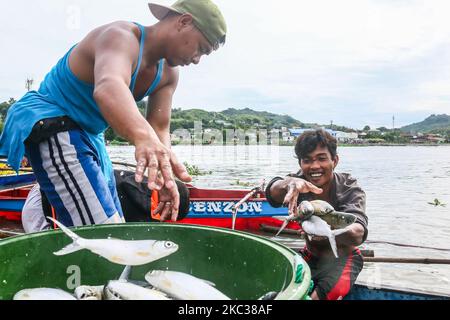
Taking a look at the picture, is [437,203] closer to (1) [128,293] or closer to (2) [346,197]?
(2) [346,197]

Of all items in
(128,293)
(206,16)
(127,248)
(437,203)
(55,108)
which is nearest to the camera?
(128,293)

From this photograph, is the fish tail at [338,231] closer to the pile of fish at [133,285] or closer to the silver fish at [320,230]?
the silver fish at [320,230]

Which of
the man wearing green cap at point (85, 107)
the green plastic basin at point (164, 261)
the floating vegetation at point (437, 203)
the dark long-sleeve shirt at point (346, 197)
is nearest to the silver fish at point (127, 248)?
the green plastic basin at point (164, 261)

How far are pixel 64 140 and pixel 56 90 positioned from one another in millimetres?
383

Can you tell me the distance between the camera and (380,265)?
300 inches

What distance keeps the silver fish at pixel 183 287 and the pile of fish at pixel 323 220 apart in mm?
1290

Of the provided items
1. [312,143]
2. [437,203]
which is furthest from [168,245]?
[437,203]

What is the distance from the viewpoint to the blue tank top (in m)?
2.48

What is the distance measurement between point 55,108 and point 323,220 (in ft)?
6.24

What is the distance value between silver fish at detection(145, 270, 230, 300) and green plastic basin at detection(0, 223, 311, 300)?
0.68 feet

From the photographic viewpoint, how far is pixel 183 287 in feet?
5.46

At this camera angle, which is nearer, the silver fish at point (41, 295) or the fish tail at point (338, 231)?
the silver fish at point (41, 295)

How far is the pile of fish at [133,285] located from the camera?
5.20 ft

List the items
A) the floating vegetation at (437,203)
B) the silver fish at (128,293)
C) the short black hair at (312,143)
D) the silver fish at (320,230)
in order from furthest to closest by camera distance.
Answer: the floating vegetation at (437,203) → the short black hair at (312,143) → the silver fish at (320,230) → the silver fish at (128,293)
